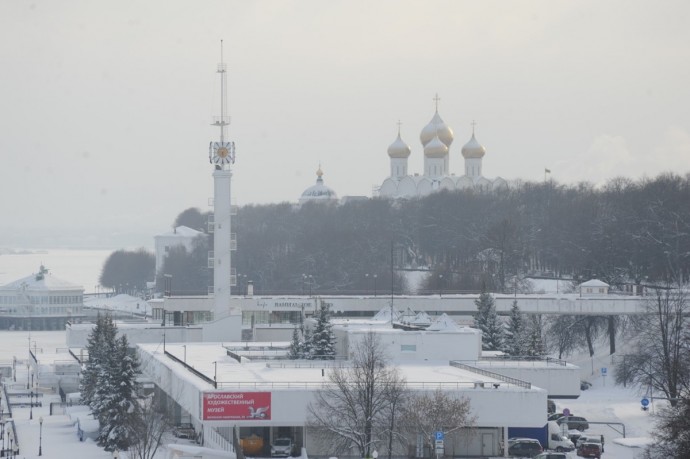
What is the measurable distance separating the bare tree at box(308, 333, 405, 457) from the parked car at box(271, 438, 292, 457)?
Answer: 1.08 meters

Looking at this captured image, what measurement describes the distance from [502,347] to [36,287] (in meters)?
106

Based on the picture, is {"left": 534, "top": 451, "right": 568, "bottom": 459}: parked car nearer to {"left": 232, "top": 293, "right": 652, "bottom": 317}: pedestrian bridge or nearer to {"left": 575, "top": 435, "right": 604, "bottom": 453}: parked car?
{"left": 575, "top": 435, "right": 604, "bottom": 453}: parked car

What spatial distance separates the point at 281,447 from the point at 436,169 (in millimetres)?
106412

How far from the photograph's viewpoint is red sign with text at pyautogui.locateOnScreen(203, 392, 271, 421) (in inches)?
1937

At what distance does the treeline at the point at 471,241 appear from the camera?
327ft

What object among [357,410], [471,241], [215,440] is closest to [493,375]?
[357,410]

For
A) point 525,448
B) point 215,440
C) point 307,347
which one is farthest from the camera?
point 307,347

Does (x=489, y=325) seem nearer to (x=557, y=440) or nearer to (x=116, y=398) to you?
(x=557, y=440)

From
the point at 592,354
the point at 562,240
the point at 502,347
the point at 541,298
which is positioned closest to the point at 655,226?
the point at 562,240

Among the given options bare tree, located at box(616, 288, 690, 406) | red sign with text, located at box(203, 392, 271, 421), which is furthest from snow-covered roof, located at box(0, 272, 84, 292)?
red sign with text, located at box(203, 392, 271, 421)

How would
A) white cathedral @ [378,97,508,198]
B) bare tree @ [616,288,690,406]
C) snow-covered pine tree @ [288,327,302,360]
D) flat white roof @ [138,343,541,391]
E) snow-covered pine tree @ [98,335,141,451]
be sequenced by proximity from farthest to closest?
white cathedral @ [378,97,508,198], snow-covered pine tree @ [288,327,302,360], bare tree @ [616,288,690,406], snow-covered pine tree @ [98,335,141,451], flat white roof @ [138,343,541,391]

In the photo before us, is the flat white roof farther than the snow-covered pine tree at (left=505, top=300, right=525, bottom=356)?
No

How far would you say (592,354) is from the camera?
7831 cm

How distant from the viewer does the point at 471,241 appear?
12169 centimetres
